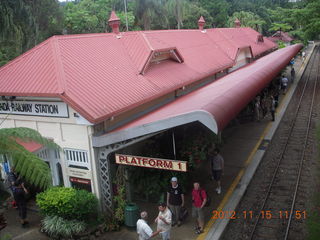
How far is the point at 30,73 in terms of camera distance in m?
10.7

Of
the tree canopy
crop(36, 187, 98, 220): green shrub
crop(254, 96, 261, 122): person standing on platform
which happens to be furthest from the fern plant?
the tree canopy

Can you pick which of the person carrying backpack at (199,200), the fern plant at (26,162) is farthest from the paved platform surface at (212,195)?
the fern plant at (26,162)

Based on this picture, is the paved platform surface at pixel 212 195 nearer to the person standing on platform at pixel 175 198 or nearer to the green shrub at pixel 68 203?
the person standing on platform at pixel 175 198

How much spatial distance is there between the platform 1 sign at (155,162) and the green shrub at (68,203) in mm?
1404

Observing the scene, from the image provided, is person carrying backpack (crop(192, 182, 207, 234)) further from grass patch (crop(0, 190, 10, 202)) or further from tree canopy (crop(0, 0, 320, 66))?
tree canopy (crop(0, 0, 320, 66))

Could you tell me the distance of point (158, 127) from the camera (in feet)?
27.7

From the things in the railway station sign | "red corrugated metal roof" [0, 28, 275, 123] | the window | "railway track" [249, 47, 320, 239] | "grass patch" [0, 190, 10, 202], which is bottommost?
"railway track" [249, 47, 320, 239]

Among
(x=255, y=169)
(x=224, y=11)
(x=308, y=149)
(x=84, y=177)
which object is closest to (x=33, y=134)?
(x=84, y=177)

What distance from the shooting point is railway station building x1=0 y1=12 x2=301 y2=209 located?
8836 millimetres

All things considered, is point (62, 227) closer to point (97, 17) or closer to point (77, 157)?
point (77, 157)

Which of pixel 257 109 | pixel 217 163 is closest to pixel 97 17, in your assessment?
pixel 257 109

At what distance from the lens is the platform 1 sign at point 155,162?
8.39m

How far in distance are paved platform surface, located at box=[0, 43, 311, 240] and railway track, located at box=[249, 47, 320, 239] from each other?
44.3 inches

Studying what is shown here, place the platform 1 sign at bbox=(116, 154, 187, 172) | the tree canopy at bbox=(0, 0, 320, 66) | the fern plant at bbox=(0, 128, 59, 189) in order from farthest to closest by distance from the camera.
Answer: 1. the tree canopy at bbox=(0, 0, 320, 66)
2. the platform 1 sign at bbox=(116, 154, 187, 172)
3. the fern plant at bbox=(0, 128, 59, 189)
